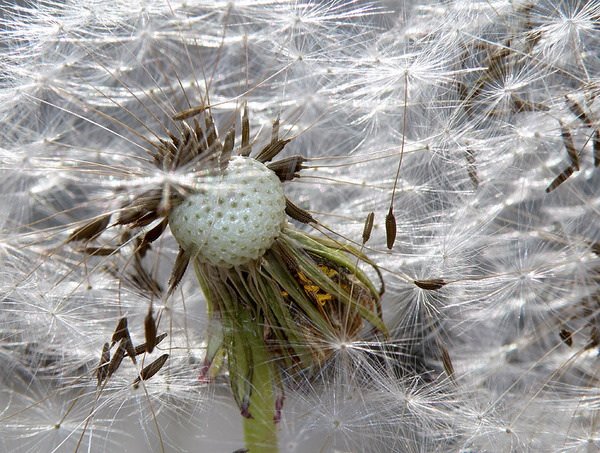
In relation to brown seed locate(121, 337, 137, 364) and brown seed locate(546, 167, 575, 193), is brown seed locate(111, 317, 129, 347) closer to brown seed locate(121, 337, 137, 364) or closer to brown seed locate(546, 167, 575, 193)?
brown seed locate(121, 337, 137, 364)

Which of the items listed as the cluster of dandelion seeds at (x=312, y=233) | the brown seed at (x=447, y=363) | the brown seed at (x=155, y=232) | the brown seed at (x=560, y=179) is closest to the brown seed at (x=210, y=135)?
the cluster of dandelion seeds at (x=312, y=233)

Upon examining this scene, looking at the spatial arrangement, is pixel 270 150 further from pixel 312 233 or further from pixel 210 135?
pixel 312 233

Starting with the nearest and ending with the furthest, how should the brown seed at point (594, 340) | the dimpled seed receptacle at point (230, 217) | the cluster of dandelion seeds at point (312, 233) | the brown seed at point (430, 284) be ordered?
the dimpled seed receptacle at point (230, 217) < the cluster of dandelion seeds at point (312, 233) < the brown seed at point (430, 284) < the brown seed at point (594, 340)

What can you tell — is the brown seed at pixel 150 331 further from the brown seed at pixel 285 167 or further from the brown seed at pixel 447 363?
the brown seed at pixel 447 363

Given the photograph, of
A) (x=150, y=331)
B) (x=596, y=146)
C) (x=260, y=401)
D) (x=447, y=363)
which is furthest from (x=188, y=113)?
(x=596, y=146)

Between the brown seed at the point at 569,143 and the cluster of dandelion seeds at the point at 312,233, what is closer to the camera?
the cluster of dandelion seeds at the point at 312,233

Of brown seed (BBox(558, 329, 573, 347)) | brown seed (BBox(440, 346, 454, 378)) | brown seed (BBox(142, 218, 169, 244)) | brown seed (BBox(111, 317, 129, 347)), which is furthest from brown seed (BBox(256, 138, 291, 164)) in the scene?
brown seed (BBox(558, 329, 573, 347))

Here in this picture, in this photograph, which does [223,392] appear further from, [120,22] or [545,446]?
[120,22]

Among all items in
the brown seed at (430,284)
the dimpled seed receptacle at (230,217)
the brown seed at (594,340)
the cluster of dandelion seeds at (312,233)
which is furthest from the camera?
the brown seed at (594,340)
